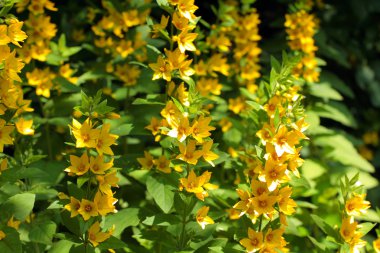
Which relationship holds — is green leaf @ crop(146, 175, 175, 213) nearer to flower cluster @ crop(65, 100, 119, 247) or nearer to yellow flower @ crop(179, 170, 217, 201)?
yellow flower @ crop(179, 170, 217, 201)

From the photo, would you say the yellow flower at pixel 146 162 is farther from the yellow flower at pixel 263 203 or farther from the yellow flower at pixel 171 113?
the yellow flower at pixel 263 203

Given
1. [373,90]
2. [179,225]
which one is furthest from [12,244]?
[373,90]

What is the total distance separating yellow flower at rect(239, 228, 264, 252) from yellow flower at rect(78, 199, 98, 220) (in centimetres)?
51

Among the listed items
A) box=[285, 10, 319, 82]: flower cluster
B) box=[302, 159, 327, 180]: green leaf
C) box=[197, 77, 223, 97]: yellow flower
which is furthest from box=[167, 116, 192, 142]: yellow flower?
box=[302, 159, 327, 180]: green leaf

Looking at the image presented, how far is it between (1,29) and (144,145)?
57.7 inches

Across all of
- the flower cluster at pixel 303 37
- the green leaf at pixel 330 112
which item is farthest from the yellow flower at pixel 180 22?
the green leaf at pixel 330 112

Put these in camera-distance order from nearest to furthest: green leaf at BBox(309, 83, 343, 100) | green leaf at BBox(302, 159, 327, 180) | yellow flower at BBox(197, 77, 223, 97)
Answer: yellow flower at BBox(197, 77, 223, 97) < green leaf at BBox(302, 159, 327, 180) < green leaf at BBox(309, 83, 343, 100)

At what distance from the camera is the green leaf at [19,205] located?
2061 mm

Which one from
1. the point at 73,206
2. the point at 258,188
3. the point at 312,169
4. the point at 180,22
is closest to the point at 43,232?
the point at 73,206

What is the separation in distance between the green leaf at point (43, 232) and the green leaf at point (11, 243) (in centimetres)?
13

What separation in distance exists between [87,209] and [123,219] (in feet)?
1.38

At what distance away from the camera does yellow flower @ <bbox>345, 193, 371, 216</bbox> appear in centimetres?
219

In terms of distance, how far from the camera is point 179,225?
2.28m

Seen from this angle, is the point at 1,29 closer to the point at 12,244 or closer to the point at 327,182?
the point at 12,244
